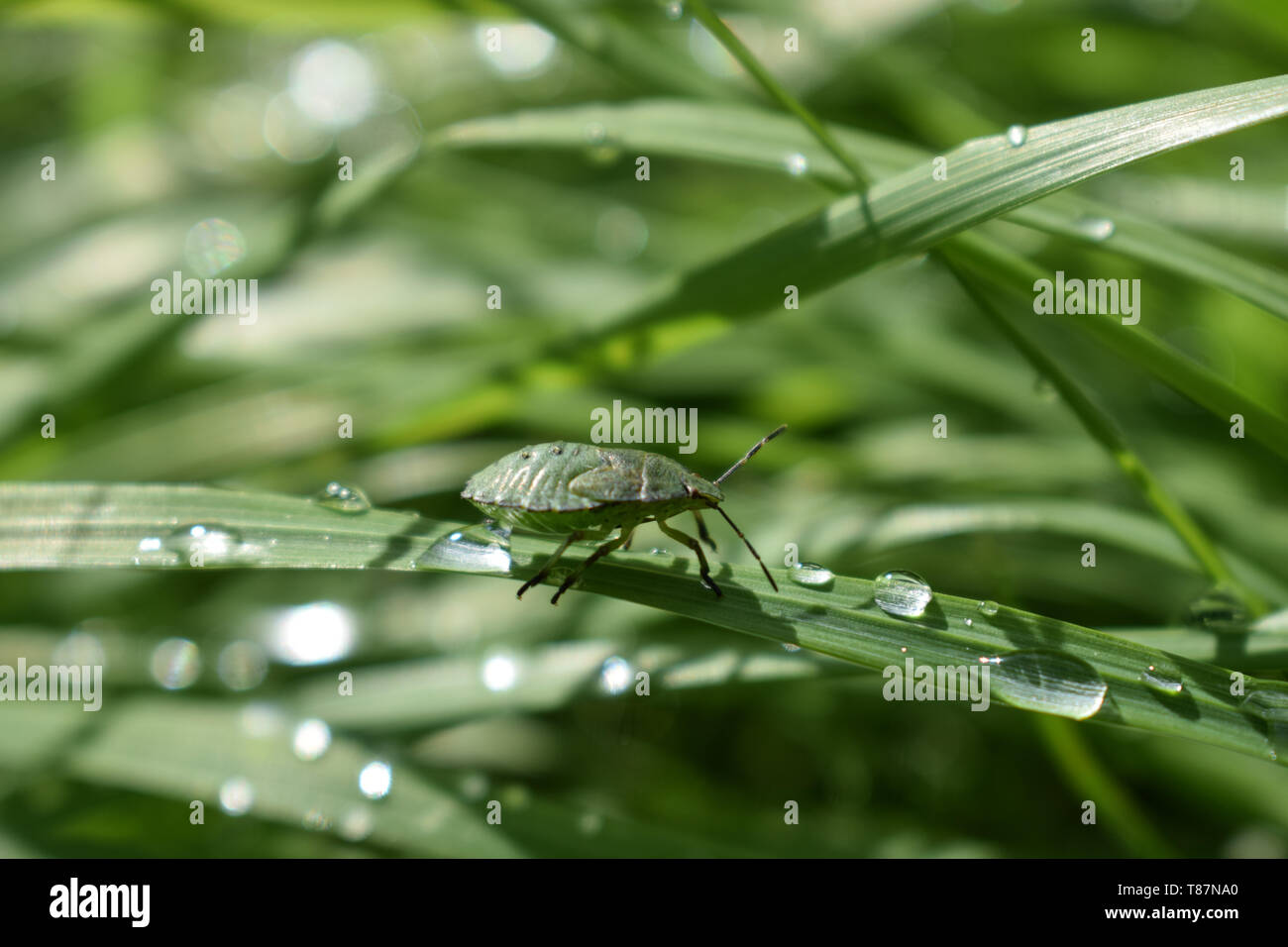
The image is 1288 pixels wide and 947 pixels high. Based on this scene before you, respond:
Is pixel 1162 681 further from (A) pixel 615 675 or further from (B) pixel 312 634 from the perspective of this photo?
(B) pixel 312 634

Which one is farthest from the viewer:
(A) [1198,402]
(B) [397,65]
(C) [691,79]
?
(B) [397,65]

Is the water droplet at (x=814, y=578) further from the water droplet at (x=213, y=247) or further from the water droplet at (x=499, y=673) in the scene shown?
the water droplet at (x=213, y=247)

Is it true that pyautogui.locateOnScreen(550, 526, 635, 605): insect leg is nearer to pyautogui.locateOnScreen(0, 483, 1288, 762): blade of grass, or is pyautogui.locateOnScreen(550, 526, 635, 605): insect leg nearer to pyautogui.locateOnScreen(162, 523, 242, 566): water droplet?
pyautogui.locateOnScreen(0, 483, 1288, 762): blade of grass

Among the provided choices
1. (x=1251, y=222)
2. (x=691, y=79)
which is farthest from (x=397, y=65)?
(x=1251, y=222)

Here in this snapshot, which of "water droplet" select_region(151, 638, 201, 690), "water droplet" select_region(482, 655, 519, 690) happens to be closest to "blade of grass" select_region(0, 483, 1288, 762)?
"water droplet" select_region(482, 655, 519, 690)

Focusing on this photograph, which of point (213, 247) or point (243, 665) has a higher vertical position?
point (213, 247)

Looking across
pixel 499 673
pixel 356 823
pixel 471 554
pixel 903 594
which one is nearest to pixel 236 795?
pixel 356 823
